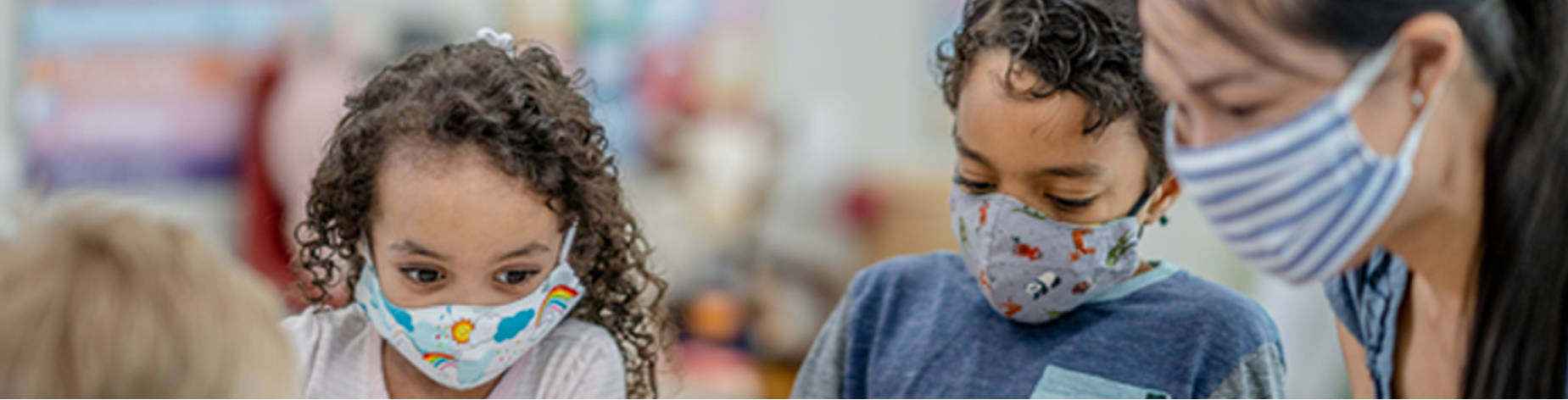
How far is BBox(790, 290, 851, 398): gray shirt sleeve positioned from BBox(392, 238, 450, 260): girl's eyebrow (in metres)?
0.47

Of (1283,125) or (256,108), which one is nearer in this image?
(1283,125)

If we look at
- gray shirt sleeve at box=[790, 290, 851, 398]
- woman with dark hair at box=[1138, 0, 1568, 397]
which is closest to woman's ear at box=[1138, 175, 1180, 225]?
woman with dark hair at box=[1138, 0, 1568, 397]

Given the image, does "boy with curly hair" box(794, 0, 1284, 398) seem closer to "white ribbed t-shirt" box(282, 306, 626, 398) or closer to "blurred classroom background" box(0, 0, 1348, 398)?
"white ribbed t-shirt" box(282, 306, 626, 398)

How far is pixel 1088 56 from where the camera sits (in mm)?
1066

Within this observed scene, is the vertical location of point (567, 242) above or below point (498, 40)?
below

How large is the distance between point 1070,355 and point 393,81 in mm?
722

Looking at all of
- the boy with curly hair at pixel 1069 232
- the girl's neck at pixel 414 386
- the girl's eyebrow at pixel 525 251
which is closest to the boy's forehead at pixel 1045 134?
the boy with curly hair at pixel 1069 232

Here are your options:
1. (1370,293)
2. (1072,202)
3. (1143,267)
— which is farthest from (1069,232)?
(1370,293)

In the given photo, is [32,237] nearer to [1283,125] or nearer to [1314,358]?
[1283,125]

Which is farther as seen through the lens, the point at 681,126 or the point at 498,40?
the point at 681,126

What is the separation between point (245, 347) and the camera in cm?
76

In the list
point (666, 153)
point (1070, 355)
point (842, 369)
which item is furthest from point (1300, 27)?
point (666, 153)

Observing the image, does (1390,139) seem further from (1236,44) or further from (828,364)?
(828,364)

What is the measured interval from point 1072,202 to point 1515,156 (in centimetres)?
37
